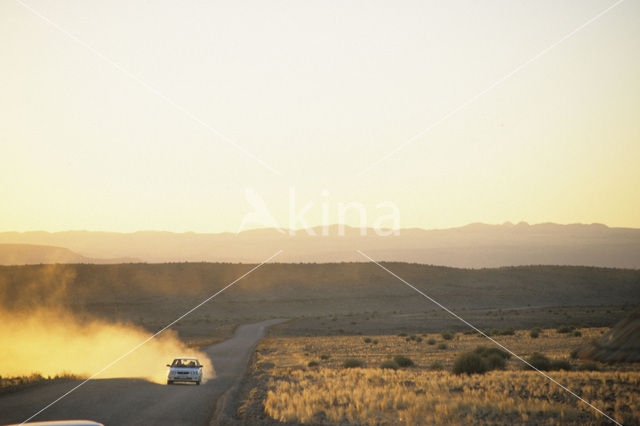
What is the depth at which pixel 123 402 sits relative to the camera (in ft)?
57.0

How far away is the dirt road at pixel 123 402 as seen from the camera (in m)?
14.7

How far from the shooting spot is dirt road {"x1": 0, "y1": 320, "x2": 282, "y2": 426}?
1473 cm

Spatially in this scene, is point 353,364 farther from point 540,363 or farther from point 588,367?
point 588,367

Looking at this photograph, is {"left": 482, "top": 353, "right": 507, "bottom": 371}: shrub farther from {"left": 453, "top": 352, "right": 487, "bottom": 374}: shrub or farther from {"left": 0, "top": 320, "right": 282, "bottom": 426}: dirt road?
{"left": 0, "top": 320, "right": 282, "bottom": 426}: dirt road

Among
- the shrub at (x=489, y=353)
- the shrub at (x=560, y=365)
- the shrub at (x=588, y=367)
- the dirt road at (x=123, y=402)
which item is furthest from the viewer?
the shrub at (x=489, y=353)

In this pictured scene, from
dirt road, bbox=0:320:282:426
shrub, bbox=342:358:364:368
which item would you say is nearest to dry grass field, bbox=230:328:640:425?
dirt road, bbox=0:320:282:426

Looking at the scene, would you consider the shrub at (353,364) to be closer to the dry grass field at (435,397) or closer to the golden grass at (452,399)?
the dry grass field at (435,397)

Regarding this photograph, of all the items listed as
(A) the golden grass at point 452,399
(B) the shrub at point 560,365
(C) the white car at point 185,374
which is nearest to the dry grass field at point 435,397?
(A) the golden grass at point 452,399

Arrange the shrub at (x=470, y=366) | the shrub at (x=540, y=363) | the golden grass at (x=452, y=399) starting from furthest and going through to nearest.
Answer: the shrub at (x=540, y=363) → the shrub at (x=470, y=366) → the golden grass at (x=452, y=399)

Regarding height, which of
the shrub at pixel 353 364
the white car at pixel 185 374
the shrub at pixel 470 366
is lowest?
the shrub at pixel 353 364

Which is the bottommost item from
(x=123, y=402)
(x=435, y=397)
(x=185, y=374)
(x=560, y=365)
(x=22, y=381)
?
(x=22, y=381)

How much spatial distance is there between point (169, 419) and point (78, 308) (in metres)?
106

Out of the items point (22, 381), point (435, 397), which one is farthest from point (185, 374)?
point (435, 397)

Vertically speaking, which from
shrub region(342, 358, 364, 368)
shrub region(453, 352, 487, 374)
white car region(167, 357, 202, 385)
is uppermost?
shrub region(453, 352, 487, 374)
